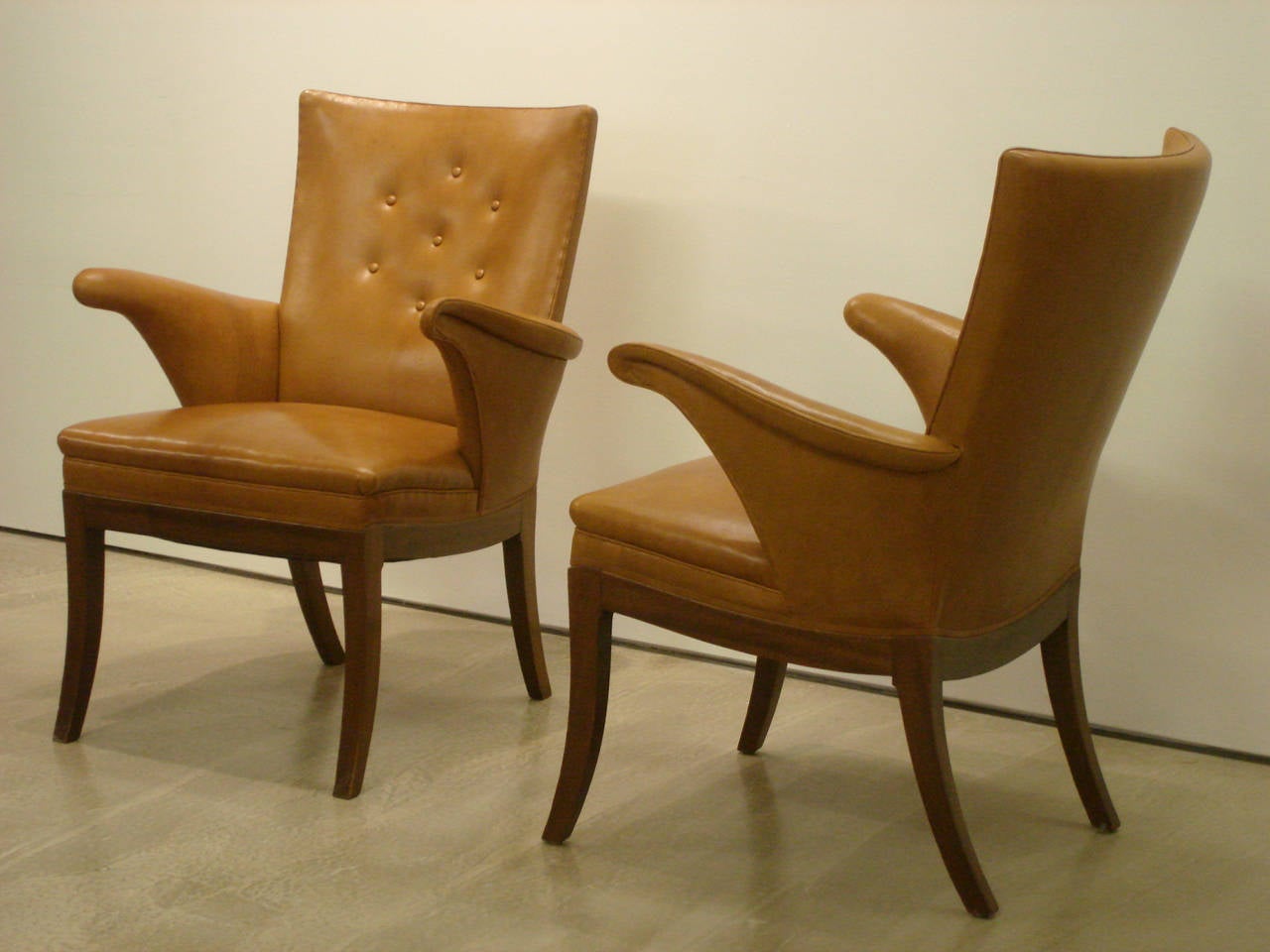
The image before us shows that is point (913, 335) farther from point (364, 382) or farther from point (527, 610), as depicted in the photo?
point (364, 382)

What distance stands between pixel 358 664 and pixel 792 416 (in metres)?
0.82

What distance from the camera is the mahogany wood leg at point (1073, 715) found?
1980 mm

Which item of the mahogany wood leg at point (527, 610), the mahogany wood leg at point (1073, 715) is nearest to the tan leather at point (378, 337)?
the mahogany wood leg at point (527, 610)

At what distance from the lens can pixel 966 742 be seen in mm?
2385

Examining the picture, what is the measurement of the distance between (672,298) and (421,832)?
4.17 feet

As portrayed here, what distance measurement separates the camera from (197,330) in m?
2.40

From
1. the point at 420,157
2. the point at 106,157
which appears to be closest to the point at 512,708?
the point at 420,157

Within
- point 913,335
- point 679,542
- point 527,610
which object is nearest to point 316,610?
point 527,610

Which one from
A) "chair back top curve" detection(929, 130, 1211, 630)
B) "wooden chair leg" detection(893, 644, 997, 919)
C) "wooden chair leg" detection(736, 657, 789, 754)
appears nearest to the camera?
"chair back top curve" detection(929, 130, 1211, 630)

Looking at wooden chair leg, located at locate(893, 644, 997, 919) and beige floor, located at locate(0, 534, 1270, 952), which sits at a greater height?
wooden chair leg, located at locate(893, 644, 997, 919)

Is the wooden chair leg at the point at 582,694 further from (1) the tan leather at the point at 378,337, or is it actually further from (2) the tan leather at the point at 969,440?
(1) the tan leather at the point at 378,337

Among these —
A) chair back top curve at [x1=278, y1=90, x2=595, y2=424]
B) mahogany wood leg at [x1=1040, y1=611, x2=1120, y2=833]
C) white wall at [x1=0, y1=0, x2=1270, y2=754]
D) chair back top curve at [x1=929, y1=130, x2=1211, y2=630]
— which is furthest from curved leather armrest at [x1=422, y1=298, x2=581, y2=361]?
mahogany wood leg at [x1=1040, y1=611, x2=1120, y2=833]

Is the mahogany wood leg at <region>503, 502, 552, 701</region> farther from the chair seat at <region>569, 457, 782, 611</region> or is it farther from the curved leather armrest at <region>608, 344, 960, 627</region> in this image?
the curved leather armrest at <region>608, 344, 960, 627</region>

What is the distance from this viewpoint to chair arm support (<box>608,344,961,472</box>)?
1569mm
